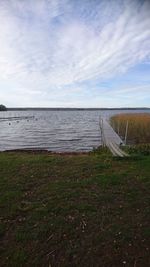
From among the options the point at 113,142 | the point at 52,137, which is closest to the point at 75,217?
the point at 113,142

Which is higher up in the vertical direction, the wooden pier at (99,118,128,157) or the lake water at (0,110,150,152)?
the wooden pier at (99,118,128,157)

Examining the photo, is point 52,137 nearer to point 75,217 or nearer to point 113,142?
point 113,142

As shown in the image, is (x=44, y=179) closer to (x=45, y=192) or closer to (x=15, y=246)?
(x=45, y=192)

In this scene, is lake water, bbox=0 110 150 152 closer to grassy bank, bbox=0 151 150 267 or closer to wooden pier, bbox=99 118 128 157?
wooden pier, bbox=99 118 128 157

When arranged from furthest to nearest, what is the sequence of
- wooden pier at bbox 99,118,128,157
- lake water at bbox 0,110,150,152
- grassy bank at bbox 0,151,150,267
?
lake water at bbox 0,110,150,152
wooden pier at bbox 99,118,128,157
grassy bank at bbox 0,151,150,267

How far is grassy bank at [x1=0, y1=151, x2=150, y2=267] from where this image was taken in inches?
126

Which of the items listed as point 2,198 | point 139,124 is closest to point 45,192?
point 2,198

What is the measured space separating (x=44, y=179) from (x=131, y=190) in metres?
2.00

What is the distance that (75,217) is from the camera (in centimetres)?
406

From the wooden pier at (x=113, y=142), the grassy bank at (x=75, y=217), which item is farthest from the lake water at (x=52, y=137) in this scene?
the grassy bank at (x=75, y=217)

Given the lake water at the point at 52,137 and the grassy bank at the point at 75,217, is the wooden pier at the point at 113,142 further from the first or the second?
the grassy bank at the point at 75,217

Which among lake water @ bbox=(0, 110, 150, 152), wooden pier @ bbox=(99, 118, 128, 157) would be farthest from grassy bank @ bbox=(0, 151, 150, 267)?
lake water @ bbox=(0, 110, 150, 152)

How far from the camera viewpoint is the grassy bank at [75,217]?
3195mm

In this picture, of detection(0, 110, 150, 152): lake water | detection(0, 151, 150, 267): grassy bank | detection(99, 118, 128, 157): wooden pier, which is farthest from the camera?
detection(0, 110, 150, 152): lake water
